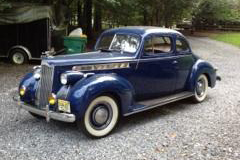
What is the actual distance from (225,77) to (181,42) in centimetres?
389

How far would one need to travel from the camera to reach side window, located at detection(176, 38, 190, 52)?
19.5ft

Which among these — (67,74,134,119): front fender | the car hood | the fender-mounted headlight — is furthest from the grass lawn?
the fender-mounted headlight

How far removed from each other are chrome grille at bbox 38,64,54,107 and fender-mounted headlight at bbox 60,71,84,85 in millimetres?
236

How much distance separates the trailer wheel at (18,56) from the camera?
34.2 ft

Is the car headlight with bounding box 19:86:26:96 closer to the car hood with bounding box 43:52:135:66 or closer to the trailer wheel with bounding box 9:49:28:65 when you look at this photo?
the car hood with bounding box 43:52:135:66

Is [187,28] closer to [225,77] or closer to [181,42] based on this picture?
[225,77]

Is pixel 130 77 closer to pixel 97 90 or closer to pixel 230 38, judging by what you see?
pixel 97 90

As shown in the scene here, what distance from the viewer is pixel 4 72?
9062mm

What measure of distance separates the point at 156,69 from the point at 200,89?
1.62m

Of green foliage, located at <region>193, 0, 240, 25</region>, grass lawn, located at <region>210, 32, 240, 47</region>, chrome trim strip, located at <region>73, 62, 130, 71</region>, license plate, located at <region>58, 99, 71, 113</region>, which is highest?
green foliage, located at <region>193, 0, 240, 25</region>

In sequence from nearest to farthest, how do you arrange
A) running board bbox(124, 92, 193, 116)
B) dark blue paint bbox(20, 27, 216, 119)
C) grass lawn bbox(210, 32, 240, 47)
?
1. dark blue paint bbox(20, 27, 216, 119)
2. running board bbox(124, 92, 193, 116)
3. grass lawn bbox(210, 32, 240, 47)

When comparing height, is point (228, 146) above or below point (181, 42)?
below

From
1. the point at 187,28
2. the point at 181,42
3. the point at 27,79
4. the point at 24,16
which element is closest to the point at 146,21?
the point at 187,28

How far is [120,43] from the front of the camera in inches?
215
